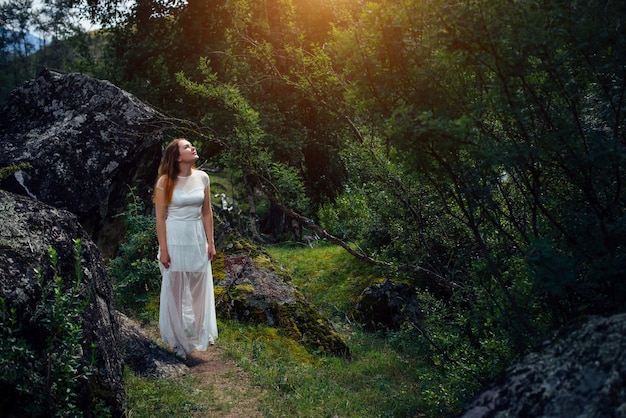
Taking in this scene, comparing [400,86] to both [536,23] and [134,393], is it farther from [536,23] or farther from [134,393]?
[134,393]

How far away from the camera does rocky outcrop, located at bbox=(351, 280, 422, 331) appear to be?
1031 cm

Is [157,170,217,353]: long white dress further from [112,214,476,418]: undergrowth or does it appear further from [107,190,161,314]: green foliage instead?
[107,190,161,314]: green foliage

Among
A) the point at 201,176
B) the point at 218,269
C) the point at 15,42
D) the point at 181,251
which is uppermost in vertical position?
the point at 15,42

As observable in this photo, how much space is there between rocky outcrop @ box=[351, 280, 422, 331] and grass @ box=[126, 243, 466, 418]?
0.26 meters

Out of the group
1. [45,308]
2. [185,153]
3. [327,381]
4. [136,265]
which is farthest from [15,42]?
[45,308]

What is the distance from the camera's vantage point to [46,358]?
4156 millimetres

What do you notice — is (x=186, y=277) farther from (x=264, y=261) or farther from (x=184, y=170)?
(x=264, y=261)

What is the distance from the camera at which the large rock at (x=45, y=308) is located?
4.01 meters

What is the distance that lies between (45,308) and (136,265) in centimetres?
505

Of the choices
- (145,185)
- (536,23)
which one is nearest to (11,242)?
(536,23)

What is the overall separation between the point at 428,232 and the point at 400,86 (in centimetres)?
430

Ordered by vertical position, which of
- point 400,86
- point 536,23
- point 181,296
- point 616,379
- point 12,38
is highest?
point 12,38

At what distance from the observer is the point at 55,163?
30.2 feet

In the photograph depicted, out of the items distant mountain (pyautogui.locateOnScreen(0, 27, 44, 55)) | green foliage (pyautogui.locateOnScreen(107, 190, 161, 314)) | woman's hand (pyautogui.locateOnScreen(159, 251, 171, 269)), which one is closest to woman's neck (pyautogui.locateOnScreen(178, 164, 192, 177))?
woman's hand (pyautogui.locateOnScreen(159, 251, 171, 269))
